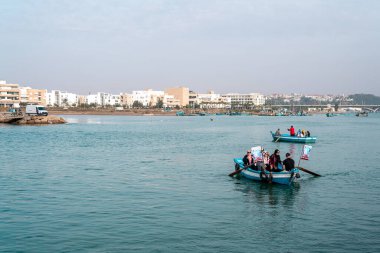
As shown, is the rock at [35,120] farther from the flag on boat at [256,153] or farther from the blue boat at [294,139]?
the flag on boat at [256,153]

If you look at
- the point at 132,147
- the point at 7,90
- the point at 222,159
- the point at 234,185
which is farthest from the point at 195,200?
the point at 7,90

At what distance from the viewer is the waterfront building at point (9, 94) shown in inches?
7625

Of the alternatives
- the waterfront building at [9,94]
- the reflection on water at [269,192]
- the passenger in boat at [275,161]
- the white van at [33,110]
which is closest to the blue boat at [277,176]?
the reflection on water at [269,192]

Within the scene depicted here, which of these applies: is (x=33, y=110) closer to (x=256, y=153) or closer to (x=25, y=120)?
(x=25, y=120)

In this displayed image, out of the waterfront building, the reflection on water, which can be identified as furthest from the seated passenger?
the waterfront building

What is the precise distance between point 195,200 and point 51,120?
106 meters

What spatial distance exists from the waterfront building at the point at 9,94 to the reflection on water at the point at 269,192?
17823 centimetres

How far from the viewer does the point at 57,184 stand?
3069 centimetres

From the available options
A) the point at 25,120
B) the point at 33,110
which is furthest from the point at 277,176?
the point at 33,110

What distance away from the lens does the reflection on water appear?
1019 inches

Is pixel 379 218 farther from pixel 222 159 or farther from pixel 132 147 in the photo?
pixel 132 147

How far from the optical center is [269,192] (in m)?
28.6

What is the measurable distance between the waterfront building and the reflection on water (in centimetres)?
17823

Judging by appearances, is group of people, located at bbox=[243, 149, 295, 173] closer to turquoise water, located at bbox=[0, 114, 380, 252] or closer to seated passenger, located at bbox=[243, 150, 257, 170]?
seated passenger, located at bbox=[243, 150, 257, 170]
